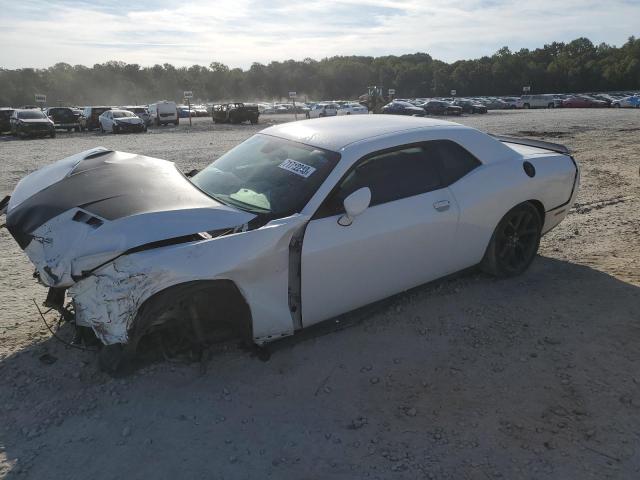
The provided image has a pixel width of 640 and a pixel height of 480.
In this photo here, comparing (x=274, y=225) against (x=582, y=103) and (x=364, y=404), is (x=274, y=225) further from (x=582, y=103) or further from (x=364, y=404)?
(x=582, y=103)

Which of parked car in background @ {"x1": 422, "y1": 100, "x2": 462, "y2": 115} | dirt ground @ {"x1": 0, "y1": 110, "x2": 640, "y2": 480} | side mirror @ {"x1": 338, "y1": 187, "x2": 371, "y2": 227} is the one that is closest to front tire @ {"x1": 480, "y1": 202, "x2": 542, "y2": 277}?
dirt ground @ {"x1": 0, "y1": 110, "x2": 640, "y2": 480}

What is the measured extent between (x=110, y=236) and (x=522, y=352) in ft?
9.00

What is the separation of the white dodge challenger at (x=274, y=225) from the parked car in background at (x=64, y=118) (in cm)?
2909

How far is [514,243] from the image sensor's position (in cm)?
455

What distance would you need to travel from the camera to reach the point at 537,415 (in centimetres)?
285

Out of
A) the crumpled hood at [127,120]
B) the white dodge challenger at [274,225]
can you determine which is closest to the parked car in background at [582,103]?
the crumpled hood at [127,120]

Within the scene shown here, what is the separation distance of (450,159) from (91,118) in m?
29.8

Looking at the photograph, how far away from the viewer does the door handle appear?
3805 millimetres

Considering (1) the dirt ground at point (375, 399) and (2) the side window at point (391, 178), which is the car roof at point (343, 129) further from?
(1) the dirt ground at point (375, 399)

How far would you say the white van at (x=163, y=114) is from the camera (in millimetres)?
34375

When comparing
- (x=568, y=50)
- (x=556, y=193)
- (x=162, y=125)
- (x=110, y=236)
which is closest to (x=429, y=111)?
(x=162, y=125)

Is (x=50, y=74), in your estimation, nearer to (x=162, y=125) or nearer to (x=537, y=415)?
(x=162, y=125)

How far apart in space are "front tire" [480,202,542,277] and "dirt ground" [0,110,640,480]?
0.75 feet

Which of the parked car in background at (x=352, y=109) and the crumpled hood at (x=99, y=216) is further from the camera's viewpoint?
the parked car in background at (x=352, y=109)
